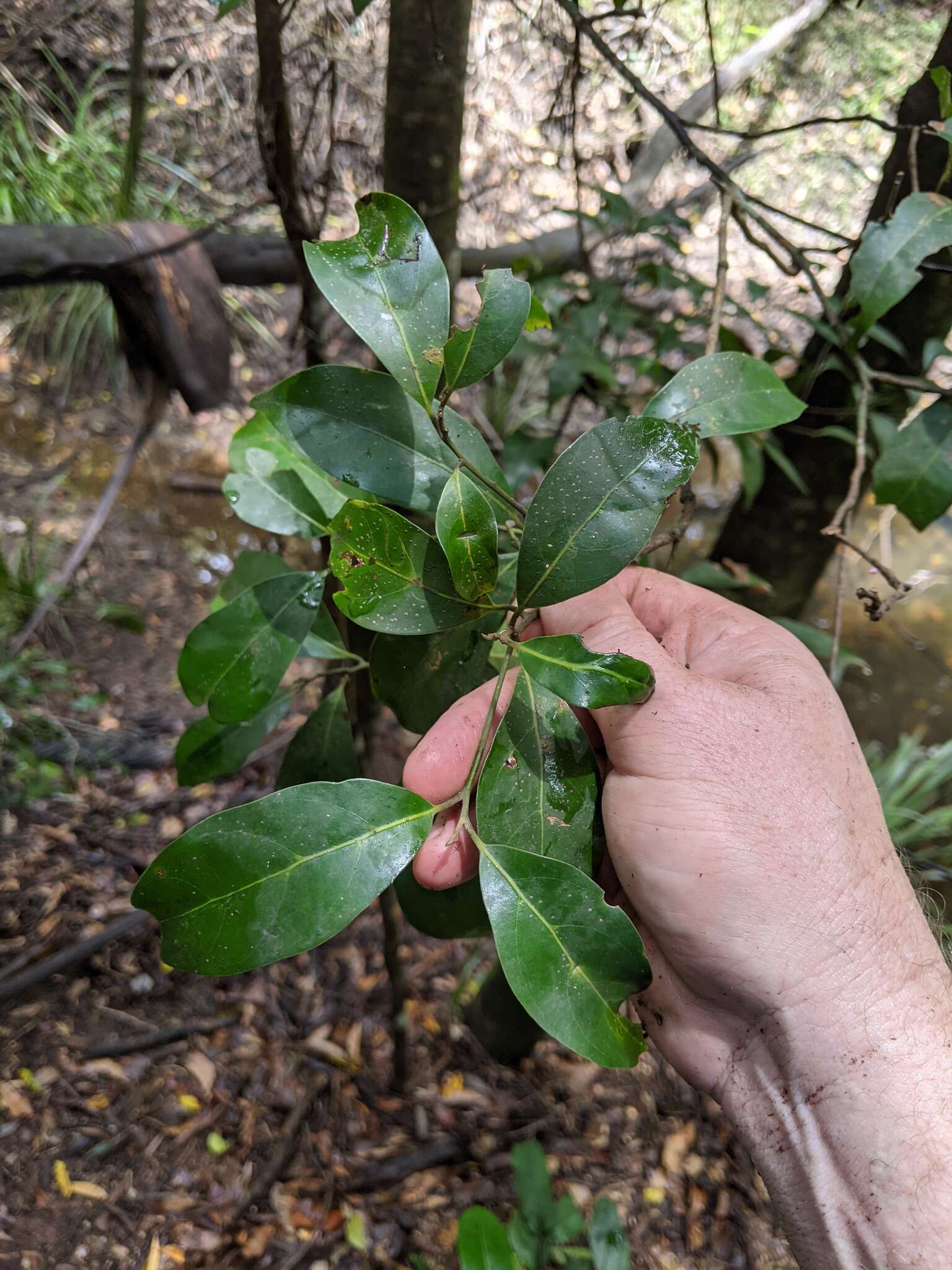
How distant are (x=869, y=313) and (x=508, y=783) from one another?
710 mm

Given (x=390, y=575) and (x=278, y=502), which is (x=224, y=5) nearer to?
(x=278, y=502)

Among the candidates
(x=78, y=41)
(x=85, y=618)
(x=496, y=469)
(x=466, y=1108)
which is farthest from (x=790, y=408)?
(x=78, y=41)

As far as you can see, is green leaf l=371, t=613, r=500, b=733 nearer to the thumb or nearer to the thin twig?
the thumb

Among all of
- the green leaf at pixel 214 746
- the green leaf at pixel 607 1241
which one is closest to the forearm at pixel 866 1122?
the green leaf at pixel 607 1241

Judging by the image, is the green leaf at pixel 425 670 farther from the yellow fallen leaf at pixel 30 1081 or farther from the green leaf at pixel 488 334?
the yellow fallen leaf at pixel 30 1081

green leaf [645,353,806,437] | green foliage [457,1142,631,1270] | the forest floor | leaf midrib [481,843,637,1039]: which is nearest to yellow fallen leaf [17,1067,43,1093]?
the forest floor

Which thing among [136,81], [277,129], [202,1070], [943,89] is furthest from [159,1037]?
[943,89]

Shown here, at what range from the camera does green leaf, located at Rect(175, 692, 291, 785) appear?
86 centimetres

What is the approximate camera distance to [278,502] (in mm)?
816

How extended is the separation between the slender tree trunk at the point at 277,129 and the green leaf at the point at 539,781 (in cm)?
57

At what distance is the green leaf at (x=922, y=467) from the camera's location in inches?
40.4

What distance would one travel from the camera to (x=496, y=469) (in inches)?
30.5

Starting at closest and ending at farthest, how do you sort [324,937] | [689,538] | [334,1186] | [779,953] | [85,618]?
1. [324,937]
2. [779,953]
3. [334,1186]
4. [85,618]
5. [689,538]

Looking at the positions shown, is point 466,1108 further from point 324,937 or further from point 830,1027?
point 324,937
